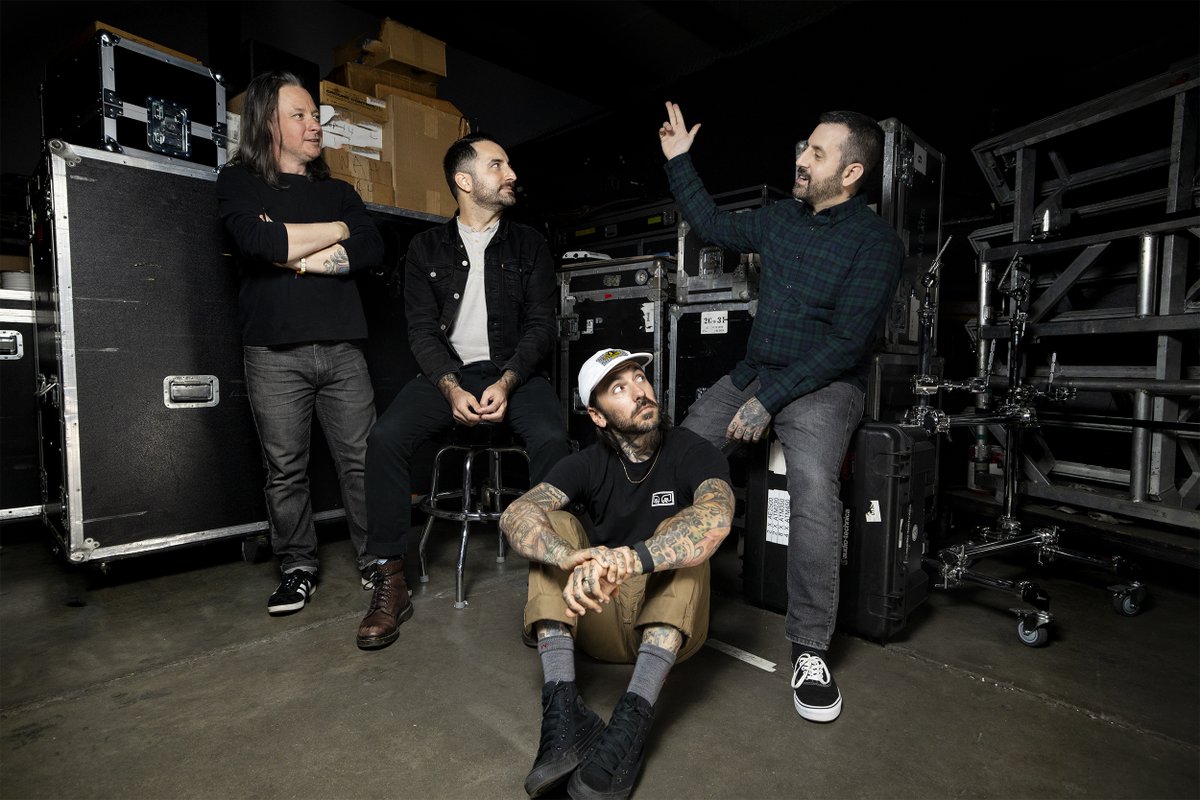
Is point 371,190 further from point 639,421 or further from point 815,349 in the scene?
point 815,349

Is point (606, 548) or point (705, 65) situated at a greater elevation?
point (705, 65)

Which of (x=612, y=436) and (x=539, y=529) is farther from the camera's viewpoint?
(x=612, y=436)

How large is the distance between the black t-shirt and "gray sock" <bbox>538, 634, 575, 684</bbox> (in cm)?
31

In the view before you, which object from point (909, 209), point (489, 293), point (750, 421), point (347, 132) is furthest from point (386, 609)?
point (909, 209)

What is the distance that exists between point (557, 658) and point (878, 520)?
1.12 meters

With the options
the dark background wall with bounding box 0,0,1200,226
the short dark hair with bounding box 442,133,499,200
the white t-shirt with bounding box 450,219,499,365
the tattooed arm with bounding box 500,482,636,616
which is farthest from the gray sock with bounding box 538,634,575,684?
the dark background wall with bounding box 0,0,1200,226

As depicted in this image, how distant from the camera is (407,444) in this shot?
218 centimetres

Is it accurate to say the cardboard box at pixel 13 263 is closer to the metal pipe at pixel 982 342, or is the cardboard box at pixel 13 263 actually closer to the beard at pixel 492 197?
the beard at pixel 492 197

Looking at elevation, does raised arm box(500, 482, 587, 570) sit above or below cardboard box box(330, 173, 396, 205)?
below

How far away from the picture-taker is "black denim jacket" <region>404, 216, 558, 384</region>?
2.41 metres

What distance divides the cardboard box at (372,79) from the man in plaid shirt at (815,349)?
2154 millimetres

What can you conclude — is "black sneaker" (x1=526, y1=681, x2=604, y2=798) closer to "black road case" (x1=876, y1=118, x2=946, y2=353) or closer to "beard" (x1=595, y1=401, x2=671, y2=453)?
"beard" (x1=595, y1=401, x2=671, y2=453)

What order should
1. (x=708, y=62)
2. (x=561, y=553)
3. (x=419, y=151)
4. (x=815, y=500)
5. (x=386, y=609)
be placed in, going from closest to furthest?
(x=561, y=553)
(x=815, y=500)
(x=386, y=609)
(x=419, y=151)
(x=708, y=62)

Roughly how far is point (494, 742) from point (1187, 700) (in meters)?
1.84
